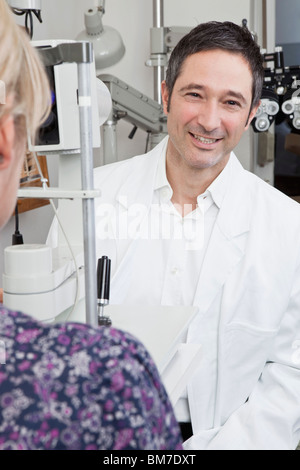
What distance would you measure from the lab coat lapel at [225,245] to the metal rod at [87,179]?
1.57ft

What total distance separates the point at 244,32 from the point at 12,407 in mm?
1219

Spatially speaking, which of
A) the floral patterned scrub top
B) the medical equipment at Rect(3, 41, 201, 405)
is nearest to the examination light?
the medical equipment at Rect(3, 41, 201, 405)

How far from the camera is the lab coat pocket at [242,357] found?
4.31 ft

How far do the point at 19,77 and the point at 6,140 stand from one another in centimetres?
6

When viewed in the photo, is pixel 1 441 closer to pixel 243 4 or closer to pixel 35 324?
pixel 35 324

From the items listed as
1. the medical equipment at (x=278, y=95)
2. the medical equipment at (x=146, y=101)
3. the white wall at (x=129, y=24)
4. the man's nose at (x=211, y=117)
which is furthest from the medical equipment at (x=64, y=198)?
the white wall at (x=129, y=24)

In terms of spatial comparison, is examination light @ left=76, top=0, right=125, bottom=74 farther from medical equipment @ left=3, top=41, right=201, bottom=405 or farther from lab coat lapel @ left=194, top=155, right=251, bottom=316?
medical equipment @ left=3, top=41, right=201, bottom=405

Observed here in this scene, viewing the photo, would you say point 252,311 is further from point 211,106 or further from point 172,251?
point 211,106

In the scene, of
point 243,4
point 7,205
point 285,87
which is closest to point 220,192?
point 7,205

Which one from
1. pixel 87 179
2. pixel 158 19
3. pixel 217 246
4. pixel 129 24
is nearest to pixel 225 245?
pixel 217 246

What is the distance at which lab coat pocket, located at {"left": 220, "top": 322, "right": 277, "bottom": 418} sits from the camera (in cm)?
131

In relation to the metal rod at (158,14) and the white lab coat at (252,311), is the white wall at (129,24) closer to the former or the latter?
the metal rod at (158,14)

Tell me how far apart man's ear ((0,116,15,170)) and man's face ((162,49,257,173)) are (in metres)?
0.95

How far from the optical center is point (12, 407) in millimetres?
497
